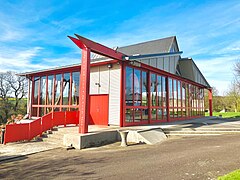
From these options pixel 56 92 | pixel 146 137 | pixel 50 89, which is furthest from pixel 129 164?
pixel 50 89

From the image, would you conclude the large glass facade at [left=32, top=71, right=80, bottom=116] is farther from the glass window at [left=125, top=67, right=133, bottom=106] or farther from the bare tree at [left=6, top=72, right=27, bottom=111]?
the bare tree at [left=6, top=72, right=27, bottom=111]

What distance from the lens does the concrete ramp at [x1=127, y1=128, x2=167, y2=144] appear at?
27.8ft

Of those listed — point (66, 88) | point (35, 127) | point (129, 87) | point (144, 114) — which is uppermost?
point (66, 88)

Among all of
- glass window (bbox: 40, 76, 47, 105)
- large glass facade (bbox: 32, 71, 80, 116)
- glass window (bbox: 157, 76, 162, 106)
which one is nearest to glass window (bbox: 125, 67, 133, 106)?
glass window (bbox: 157, 76, 162, 106)

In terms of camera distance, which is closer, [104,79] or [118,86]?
[118,86]

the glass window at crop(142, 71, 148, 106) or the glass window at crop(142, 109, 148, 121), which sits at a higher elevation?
the glass window at crop(142, 71, 148, 106)

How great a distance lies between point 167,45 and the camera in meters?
16.3

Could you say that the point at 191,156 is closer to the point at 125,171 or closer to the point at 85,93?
the point at 125,171

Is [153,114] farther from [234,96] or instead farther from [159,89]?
[234,96]

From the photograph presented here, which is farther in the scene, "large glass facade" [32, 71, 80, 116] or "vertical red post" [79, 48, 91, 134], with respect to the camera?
"large glass facade" [32, 71, 80, 116]

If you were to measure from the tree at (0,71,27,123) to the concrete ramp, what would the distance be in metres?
24.5

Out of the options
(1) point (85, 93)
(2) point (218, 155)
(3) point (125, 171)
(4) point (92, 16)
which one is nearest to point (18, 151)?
(1) point (85, 93)

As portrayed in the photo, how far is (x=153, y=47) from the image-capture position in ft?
53.8

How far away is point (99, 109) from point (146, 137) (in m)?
4.22
